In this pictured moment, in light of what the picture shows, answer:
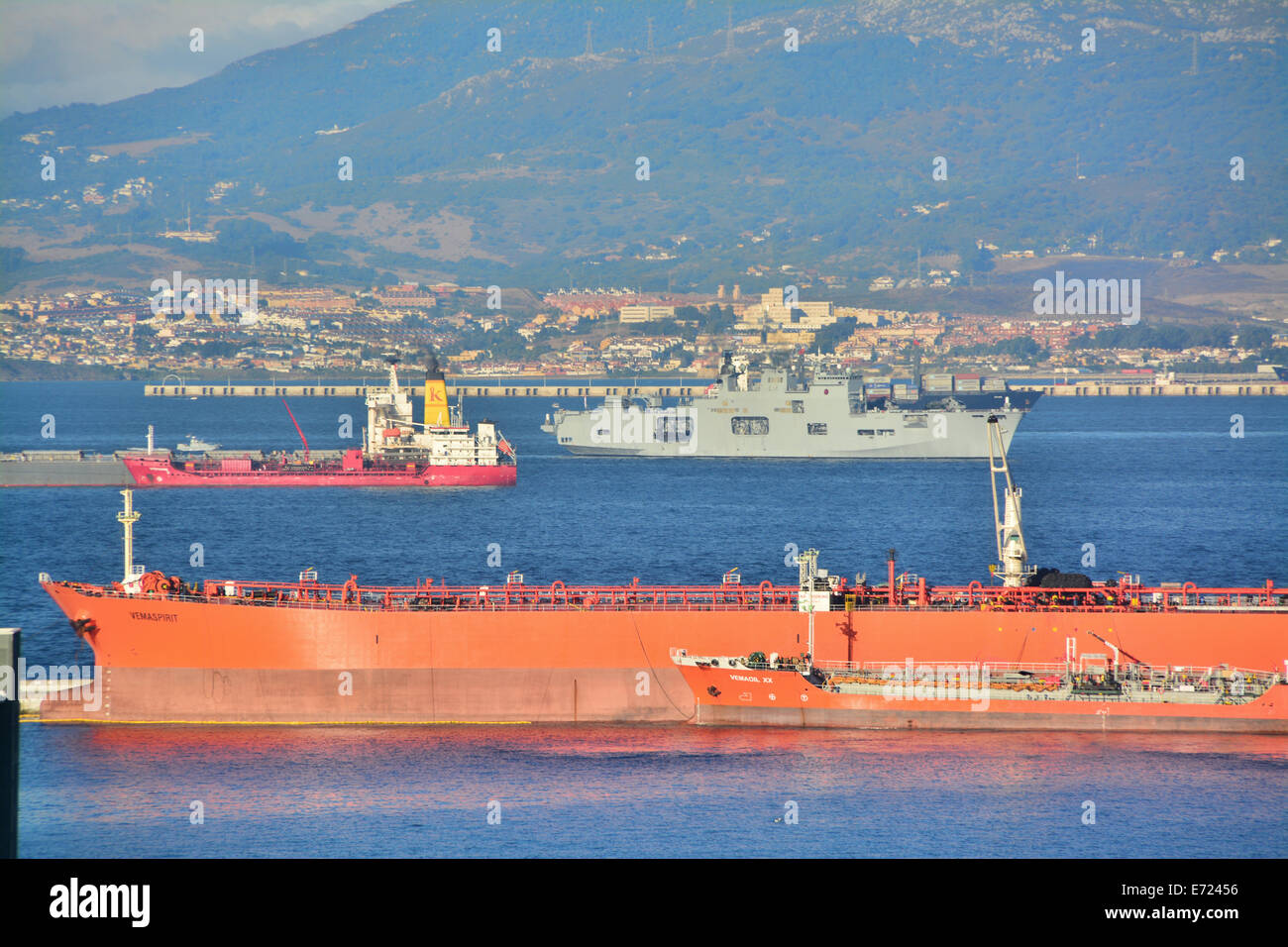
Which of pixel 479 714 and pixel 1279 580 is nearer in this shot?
pixel 479 714

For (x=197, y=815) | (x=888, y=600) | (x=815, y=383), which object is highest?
(x=815, y=383)

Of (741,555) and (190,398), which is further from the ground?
(190,398)

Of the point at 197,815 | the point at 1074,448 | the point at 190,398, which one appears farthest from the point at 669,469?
the point at 190,398

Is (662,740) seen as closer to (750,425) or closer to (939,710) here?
(939,710)

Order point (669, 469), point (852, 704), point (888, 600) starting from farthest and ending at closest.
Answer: point (669, 469) < point (888, 600) < point (852, 704)
